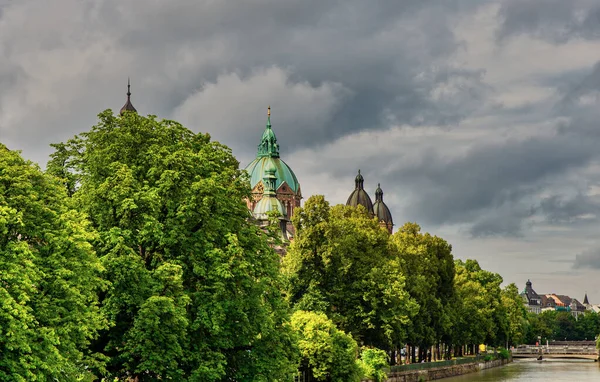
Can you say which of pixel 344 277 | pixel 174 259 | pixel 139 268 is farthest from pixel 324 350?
pixel 139 268

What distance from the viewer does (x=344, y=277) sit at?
69.0 m

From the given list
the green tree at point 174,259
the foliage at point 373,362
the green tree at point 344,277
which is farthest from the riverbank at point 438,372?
the green tree at point 174,259

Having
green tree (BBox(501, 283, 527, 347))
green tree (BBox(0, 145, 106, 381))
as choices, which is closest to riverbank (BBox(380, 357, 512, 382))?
green tree (BBox(501, 283, 527, 347))

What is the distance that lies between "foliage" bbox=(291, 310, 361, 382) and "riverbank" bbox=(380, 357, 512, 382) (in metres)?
17.0

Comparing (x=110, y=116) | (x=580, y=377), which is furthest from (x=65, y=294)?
(x=580, y=377)

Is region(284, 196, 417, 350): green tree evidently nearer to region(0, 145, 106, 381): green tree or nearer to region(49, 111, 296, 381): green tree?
region(49, 111, 296, 381): green tree

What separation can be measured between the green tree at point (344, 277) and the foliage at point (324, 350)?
8893 millimetres

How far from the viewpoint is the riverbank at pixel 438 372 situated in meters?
76.5

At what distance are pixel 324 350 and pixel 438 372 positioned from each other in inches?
1555

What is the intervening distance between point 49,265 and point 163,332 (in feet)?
20.1

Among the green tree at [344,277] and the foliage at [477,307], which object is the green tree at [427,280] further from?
the green tree at [344,277]

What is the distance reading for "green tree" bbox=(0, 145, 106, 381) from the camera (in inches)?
1144

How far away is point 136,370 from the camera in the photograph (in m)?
36.8

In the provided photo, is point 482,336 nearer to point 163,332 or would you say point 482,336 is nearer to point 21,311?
point 163,332
